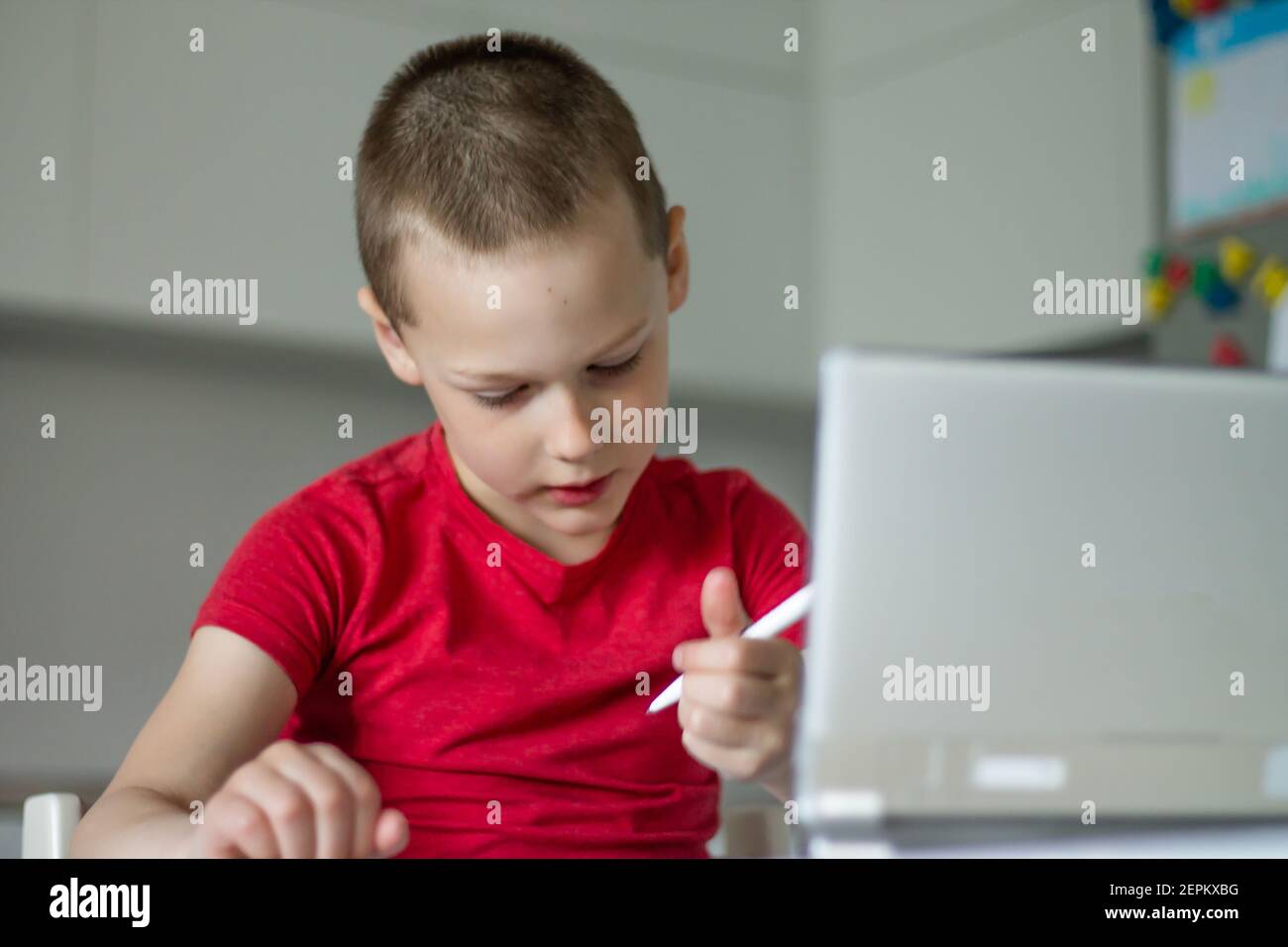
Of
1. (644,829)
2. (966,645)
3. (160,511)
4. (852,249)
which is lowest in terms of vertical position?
(644,829)

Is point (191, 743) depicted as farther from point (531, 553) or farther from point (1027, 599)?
point (1027, 599)

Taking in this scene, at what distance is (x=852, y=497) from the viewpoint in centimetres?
59

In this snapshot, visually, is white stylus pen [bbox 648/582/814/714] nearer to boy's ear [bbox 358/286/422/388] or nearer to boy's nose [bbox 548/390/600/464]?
boy's nose [bbox 548/390/600/464]

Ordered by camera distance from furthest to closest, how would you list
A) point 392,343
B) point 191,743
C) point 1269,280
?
point 1269,280, point 392,343, point 191,743

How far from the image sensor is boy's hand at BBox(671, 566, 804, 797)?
2.27ft

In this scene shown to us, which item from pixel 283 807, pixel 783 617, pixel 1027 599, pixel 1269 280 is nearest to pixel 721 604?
pixel 783 617

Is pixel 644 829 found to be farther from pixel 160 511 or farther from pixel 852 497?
pixel 160 511

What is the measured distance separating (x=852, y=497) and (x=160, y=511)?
2.21 meters

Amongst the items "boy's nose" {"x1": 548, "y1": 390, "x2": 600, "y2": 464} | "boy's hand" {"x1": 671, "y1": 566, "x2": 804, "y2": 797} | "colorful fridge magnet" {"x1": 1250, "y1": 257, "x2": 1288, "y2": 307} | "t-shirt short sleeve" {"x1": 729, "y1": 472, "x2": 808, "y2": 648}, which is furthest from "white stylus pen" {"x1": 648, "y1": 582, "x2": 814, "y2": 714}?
"colorful fridge magnet" {"x1": 1250, "y1": 257, "x2": 1288, "y2": 307}

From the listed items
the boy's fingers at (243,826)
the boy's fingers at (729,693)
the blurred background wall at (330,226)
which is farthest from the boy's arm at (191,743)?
the blurred background wall at (330,226)

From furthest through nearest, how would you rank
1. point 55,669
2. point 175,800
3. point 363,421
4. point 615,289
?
1. point 363,421
2. point 55,669
3. point 615,289
4. point 175,800

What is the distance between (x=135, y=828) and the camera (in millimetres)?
694

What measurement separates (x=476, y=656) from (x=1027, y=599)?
484mm
